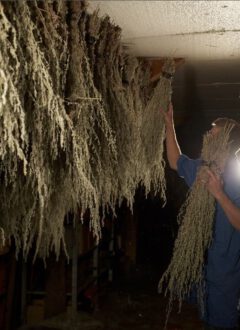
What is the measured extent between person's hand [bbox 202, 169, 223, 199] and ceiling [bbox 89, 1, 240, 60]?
0.76m

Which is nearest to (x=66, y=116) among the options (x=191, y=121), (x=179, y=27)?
(x=179, y=27)

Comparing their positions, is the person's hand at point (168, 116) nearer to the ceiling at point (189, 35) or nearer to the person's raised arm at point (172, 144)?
the person's raised arm at point (172, 144)

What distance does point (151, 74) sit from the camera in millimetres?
2629

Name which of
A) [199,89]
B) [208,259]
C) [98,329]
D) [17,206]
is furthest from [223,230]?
[98,329]

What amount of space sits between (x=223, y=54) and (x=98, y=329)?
299 cm

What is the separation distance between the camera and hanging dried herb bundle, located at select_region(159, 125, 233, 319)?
2.17 metres

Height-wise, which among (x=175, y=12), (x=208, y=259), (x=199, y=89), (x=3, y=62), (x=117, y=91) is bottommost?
(x=208, y=259)

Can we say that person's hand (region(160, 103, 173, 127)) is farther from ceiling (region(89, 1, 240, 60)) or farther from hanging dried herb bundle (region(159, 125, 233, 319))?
ceiling (region(89, 1, 240, 60))

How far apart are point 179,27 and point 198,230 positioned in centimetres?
112

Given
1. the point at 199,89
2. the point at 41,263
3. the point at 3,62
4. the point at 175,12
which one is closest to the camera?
the point at 3,62

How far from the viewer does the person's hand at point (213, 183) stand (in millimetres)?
2006

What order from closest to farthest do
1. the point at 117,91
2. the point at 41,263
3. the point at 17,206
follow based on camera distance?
1. the point at 17,206
2. the point at 117,91
3. the point at 41,263

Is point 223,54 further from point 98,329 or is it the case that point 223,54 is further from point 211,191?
point 98,329

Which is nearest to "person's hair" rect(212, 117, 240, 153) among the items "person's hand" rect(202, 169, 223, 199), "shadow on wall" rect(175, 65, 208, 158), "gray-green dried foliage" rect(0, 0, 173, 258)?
"person's hand" rect(202, 169, 223, 199)
